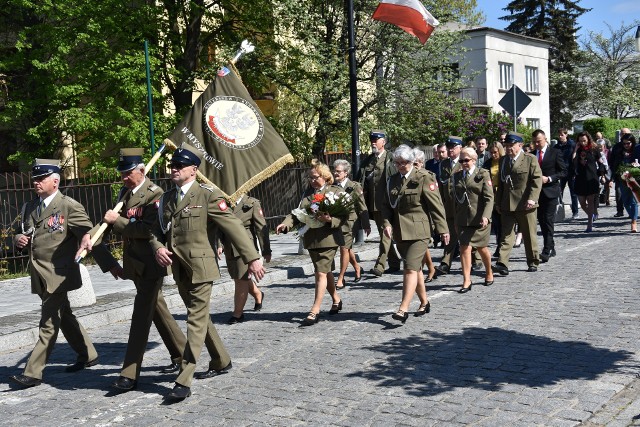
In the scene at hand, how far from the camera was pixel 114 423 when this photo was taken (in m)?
5.62

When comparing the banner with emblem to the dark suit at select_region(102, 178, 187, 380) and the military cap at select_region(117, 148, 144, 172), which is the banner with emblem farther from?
the dark suit at select_region(102, 178, 187, 380)

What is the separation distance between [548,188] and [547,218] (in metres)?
0.46

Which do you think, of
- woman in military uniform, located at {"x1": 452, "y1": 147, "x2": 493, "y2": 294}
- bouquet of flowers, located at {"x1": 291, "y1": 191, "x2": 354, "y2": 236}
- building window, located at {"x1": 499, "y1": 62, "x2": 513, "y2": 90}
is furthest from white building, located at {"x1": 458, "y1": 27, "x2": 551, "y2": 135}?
bouquet of flowers, located at {"x1": 291, "y1": 191, "x2": 354, "y2": 236}

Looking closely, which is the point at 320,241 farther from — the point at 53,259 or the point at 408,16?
the point at 408,16

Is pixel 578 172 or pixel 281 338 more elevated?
pixel 578 172

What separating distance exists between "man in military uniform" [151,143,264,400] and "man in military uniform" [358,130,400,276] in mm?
5234

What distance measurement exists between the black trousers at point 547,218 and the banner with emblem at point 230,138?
18.2ft

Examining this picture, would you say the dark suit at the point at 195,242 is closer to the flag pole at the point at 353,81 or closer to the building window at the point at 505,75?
the flag pole at the point at 353,81

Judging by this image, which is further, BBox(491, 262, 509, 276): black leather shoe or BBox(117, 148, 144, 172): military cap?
BBox(491, 262, 509, 276): black leather shoe

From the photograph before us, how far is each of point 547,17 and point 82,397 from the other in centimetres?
5723

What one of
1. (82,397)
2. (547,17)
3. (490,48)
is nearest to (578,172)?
(82,397)

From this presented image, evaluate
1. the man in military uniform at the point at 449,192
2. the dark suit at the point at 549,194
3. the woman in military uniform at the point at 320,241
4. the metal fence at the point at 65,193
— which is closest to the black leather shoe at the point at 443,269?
the man in military uniform at the point at 449,192

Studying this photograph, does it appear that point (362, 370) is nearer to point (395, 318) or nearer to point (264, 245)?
point (395, 318)

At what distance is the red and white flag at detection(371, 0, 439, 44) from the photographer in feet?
51.8
